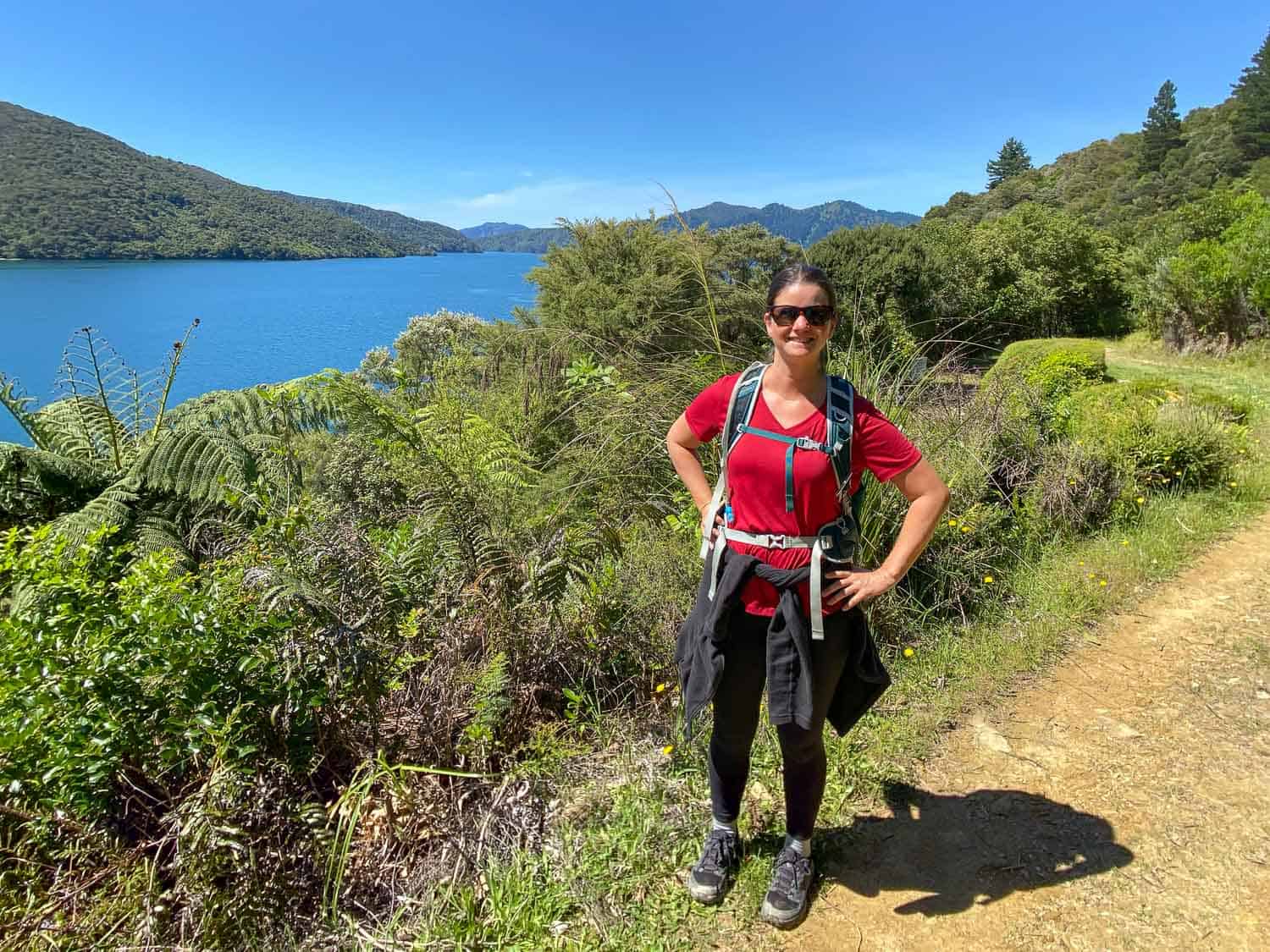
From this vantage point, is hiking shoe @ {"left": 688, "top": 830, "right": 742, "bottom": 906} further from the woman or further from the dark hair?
the dark hair

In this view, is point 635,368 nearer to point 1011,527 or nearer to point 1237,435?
point 1011,527

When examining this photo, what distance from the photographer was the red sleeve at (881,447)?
68.0 inches

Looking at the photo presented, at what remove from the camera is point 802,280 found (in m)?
1.71

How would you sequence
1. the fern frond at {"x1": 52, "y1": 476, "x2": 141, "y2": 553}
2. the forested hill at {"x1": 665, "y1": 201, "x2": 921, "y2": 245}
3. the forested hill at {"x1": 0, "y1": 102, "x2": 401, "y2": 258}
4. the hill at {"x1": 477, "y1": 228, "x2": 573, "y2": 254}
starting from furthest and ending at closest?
the hill at {"x1": 477, "y1": 228, "x2": 573, "y2": 254} < the forested hill at {"x1": 0, "y1": 102, "x2": 401, "y2": 258} < the forested hill at {"x1": 665, "y1": 201, "x2": 921, "y2": 245} < the fern frond at {"x1": 52, "y1": 476, "x2": 141, "y2": 553}

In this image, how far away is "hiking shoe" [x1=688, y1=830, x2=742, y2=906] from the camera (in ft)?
6.61

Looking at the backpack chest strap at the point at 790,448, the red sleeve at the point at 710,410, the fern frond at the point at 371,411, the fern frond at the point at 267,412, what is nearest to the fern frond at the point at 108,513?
the fern frond at the point at 267,412

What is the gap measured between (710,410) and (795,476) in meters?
0.37

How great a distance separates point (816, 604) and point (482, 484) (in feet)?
6.77

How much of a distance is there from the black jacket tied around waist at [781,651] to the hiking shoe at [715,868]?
0.48 m

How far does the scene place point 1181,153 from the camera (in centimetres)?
5109

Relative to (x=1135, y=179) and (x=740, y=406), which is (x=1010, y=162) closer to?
(x=1135, y=179)

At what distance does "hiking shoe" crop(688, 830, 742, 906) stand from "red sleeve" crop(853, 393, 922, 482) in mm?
1290

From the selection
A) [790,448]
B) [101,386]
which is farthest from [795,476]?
[101,386]

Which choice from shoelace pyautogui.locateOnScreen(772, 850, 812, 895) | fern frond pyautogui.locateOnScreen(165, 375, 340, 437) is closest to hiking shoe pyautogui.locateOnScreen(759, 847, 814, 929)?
shoelace pyautogui.locateOnScreen(772, 850, 812, 895)
